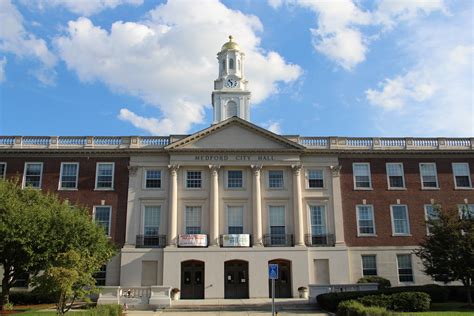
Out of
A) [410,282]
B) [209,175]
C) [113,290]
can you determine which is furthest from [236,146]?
[410,282]

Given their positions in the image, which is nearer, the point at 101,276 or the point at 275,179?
the point at 101,276

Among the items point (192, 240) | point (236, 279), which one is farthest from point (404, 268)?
point (192, 240)

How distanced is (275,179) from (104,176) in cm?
1427

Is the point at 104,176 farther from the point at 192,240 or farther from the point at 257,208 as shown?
the point at 257,208

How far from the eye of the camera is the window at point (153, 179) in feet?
134

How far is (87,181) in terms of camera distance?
4091 cm

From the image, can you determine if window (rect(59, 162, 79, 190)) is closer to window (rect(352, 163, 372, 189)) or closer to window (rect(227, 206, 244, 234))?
window (rect(227, 206, 244, 234))

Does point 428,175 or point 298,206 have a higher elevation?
point 428,175

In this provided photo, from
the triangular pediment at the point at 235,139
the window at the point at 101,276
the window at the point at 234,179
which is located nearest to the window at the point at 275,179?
the triangular pediment at the point at 235,139

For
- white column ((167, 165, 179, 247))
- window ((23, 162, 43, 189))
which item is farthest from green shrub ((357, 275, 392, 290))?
window ((23, 162, 43, 189))

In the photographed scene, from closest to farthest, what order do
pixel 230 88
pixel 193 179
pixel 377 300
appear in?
pixel 377 300 → pixel 193 179 → pixel 230 88

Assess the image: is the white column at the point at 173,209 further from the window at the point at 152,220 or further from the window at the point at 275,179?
the window at the point at 275,179

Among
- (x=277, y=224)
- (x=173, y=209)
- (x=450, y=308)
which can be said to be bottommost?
(x=450, y=308)

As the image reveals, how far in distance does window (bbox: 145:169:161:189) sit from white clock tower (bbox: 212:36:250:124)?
14.3 meters
